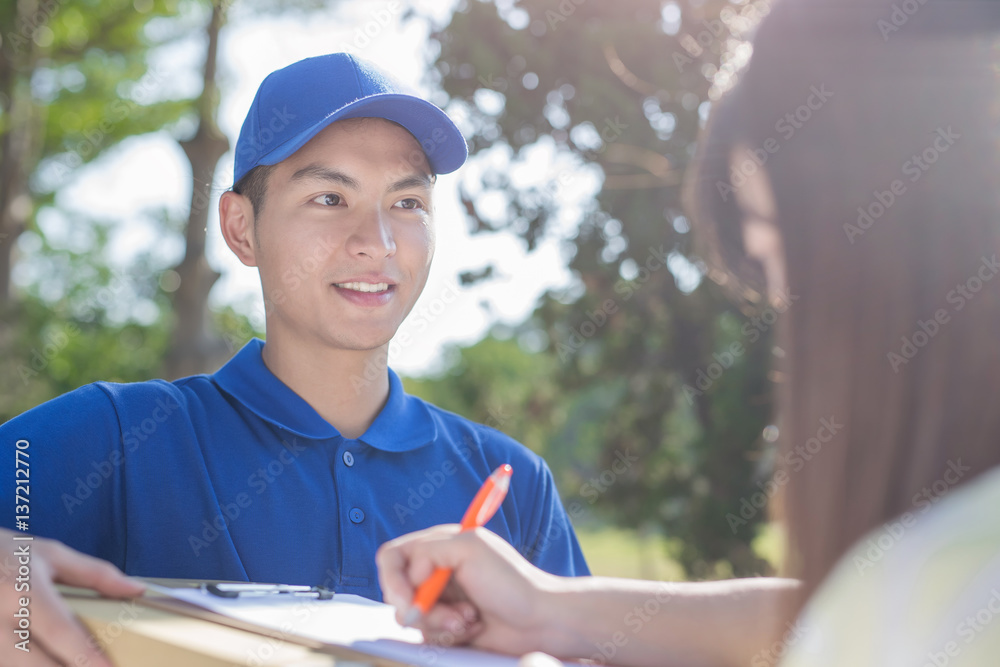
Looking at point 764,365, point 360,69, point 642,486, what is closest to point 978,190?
point 360,69

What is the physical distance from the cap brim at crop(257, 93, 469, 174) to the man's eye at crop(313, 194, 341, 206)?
4.0 inches

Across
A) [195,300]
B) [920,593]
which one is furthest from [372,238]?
[195,300]

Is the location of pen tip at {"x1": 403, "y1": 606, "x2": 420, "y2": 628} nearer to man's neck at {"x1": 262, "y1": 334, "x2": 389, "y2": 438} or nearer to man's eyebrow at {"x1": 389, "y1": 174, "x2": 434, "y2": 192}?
man's neck at {"x1": 262, "y1": 334, "x2": 389, "y2": 438}

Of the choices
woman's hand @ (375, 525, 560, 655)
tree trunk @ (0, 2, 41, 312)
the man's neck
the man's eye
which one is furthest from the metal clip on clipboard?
tree trunk @ (0, 2, 41, 312)

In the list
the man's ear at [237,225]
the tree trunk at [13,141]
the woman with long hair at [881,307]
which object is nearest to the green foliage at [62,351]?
the tree trunk at [13,141]

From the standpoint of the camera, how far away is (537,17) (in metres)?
2.71

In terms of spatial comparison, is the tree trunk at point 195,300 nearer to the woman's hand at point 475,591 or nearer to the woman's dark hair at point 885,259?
the woman's hand at point 475,591

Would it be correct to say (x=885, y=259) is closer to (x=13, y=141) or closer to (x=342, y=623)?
(x=342, y=623)

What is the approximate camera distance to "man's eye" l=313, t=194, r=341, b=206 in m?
1.72

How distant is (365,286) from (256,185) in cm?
34

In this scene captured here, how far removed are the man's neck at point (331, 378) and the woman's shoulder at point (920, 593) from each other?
120 cm

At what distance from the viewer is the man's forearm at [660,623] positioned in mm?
963

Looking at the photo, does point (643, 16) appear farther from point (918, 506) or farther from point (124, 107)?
point (124, 107)

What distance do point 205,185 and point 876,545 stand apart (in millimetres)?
5344
